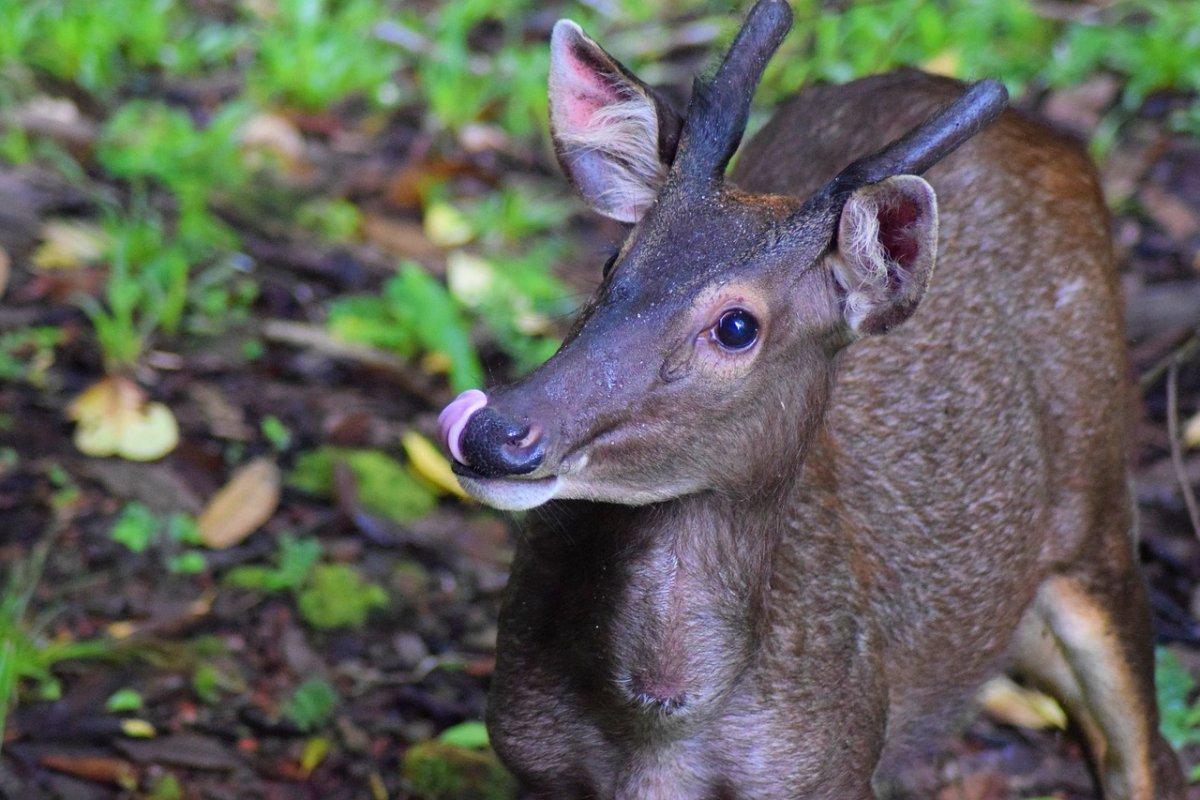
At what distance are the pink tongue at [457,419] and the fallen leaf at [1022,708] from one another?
307 cm

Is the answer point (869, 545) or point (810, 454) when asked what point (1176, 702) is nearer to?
point (869, 545)

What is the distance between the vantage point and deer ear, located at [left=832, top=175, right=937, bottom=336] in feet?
12.5

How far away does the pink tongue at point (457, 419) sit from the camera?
3.57 metres

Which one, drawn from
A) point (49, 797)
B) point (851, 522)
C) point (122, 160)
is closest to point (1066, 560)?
point (851, 522)

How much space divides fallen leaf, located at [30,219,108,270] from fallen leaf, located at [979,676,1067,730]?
157 inches

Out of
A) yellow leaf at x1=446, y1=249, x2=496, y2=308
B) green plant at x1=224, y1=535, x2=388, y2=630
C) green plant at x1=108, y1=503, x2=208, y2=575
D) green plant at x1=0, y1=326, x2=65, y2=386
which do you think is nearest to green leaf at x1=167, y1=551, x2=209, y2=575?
green plant at x1=108, y1=503, x2=208, y2=575

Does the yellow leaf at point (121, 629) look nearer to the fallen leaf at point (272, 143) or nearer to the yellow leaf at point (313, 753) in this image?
the yellow leaf at point (313, 753)

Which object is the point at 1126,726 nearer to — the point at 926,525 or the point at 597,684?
the point at 926,525

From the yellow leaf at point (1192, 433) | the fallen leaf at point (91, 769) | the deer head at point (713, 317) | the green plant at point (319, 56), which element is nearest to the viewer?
the deer head at point (713, 317)

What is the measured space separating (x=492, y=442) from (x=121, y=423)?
3102mm

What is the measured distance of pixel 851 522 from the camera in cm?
479

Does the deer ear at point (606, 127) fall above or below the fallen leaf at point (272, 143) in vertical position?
above

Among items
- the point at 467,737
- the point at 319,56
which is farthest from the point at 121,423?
the point at 319,56

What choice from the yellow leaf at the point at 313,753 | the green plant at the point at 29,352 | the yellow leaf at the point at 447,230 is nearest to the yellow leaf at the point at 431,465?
the yellow leaf at the point at 313,753
